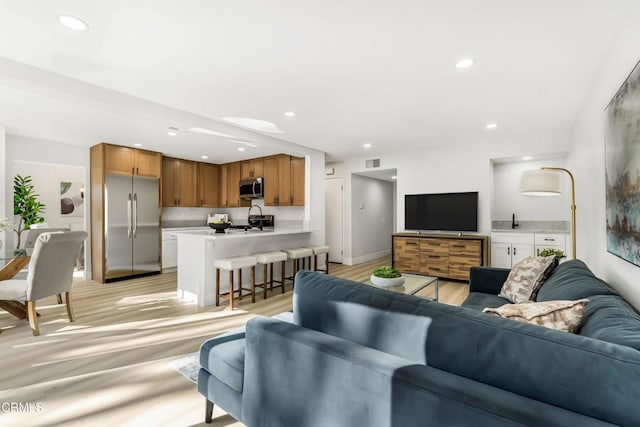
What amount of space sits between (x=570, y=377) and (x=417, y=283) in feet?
8.03

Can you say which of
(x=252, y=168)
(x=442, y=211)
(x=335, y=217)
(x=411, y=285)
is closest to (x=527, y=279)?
(x=411, y=285)

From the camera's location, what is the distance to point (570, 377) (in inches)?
30.9

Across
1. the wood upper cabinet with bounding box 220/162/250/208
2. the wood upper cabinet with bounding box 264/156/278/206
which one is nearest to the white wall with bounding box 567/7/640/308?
the wood upper cabinet with bounding box 264/156/278/206

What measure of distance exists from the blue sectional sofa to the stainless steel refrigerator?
4494 millimetres

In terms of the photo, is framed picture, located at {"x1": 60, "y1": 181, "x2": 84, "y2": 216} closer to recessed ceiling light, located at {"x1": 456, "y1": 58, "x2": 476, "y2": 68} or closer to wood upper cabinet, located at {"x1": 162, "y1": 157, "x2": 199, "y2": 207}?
wood upper cabinet, located at {"x1": 162, "y1": 157, "x2": 199, "y2": 207}

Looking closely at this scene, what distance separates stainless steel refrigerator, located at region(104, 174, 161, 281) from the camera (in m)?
5.02

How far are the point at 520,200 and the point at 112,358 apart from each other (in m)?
6.16

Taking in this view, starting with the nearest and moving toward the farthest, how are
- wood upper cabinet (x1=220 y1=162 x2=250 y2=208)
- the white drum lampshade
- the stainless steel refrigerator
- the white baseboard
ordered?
the white drum lampshade → the stainless steel refrigerator → the white baseboard → wood upper cabinet (x1=220 y1=162 x2=250 y2=208)

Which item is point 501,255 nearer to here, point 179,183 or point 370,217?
point 370,217

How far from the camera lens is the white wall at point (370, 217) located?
Answer: 6945mm

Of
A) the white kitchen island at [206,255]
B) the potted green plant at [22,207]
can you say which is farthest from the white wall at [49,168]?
the white kitchen island at [206,255]

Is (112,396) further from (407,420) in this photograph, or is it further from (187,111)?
(187,111)

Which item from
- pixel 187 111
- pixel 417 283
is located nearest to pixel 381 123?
pixel 417 283

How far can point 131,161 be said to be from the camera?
534 cm
